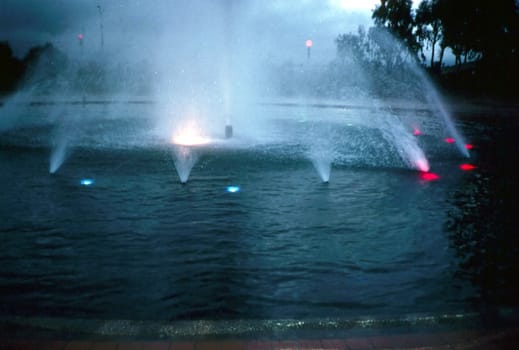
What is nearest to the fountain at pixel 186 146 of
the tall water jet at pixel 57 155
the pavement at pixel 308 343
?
the tall water jet at pixel 57 155

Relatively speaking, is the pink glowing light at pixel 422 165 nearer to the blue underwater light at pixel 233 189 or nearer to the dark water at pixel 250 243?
the dark water at pixel 250 243

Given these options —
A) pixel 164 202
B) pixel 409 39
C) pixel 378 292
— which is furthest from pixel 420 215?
pixel 409 39

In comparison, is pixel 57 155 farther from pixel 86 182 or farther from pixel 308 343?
pixel 308 343

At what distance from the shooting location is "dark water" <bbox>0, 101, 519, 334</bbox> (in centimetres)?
469

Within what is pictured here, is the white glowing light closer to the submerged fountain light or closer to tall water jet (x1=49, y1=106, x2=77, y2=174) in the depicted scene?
tall water jet (x1=49, y1=106, x2=77, y2=174)

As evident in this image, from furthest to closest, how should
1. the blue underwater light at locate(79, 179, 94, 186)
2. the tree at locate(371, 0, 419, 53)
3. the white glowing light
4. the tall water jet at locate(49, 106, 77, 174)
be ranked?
the tree at locate(371, 0, 419, 53) → the white glowing light → the tall water jet at locate(49, 106, 77, 174) → the blue underwater light at locate(79, 179, 94, 186)

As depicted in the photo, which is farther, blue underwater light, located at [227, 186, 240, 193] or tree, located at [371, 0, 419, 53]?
tree, located at [371, 0, 419, 53]

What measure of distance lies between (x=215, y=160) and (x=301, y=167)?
2378 millimetres

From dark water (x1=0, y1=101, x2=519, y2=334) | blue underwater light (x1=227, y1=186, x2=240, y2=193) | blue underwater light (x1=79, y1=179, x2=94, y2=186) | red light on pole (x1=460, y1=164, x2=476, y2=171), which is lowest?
dark water (x1=0, y1=101, x2=519, y2=334)

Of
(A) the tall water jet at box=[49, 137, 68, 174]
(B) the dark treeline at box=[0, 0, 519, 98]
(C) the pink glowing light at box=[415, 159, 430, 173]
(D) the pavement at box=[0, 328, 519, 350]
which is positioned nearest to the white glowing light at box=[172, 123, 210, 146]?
(A) the tall water jet at box=[49, 137, 68, 174]

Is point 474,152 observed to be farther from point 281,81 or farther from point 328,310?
point 281,81

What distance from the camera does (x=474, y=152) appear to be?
592 inches

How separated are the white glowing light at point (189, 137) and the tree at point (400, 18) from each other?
179 feet

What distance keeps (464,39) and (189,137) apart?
160ft
